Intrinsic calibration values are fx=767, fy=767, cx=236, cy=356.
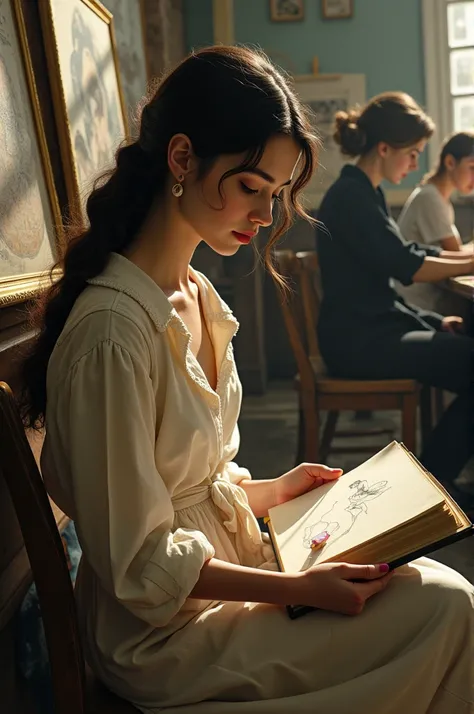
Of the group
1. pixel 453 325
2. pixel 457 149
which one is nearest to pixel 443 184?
pixel 457 149

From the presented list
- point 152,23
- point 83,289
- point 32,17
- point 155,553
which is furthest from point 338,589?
point 152,23

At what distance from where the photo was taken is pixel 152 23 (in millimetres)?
3857

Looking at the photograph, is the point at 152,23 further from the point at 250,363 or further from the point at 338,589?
the point at 338,589

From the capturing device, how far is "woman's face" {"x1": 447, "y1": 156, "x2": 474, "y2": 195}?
3.62 metres

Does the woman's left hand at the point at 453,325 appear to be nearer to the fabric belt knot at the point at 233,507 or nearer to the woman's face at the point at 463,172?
the woman's face at the point at 463,172

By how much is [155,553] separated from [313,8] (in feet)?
14.6

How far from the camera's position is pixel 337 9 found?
15.2 ft

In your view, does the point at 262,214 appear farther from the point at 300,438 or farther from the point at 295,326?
the point at 300,438

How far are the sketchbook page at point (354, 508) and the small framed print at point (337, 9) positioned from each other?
160 inches

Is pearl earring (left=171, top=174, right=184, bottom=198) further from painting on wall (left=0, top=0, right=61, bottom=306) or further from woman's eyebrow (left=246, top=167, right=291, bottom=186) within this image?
painting on wall (left=0, top=0, right=61, bottom=306)

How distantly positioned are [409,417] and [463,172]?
1510mm

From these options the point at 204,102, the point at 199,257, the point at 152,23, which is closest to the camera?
the point at 204,102

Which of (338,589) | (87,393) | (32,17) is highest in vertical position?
(32,17)

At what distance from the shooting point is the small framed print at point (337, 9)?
4617 millimetres
